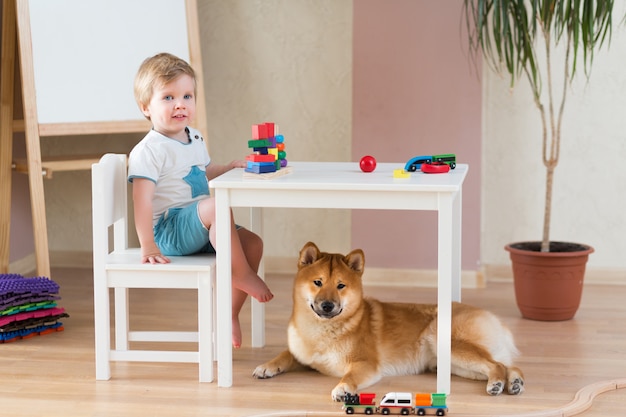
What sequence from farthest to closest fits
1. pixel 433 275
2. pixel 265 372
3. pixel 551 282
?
pixel 433 275
pixel 551 282
pixel 265 372

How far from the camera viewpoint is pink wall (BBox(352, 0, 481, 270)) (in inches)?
153

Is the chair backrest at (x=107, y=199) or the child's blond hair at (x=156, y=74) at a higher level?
the child's blond hair at (x=156, y=74)

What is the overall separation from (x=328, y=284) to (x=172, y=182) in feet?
1.97

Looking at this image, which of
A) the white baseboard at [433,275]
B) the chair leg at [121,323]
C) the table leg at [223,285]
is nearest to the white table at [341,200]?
the table leg at [223,285]

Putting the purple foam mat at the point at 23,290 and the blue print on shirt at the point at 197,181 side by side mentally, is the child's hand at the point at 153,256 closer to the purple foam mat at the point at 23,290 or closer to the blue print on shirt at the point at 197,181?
the blue print on shirt at the point at 197,181

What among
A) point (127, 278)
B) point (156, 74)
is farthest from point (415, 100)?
point (127, 278)

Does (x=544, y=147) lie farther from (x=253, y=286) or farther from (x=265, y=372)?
(x=265, y=372)

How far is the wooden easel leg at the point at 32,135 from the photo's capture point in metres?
3.57

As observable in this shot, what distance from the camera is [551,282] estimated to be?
3379mm

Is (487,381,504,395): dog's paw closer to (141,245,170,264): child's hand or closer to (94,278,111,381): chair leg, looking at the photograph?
(141,245,170,264): child's hand

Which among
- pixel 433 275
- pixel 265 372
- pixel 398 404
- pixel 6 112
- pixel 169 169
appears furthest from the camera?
Result: pixel 433 275

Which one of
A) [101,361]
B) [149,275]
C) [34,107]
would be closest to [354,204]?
[149,275]

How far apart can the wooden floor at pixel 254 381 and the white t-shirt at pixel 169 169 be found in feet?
1.66

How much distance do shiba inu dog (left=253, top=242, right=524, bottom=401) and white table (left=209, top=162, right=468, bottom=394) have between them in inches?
6.7
